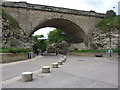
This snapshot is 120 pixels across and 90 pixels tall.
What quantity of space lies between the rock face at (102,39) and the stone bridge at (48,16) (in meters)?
1.61

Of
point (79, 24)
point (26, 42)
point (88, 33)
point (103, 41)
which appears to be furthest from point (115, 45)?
point (26, 42)

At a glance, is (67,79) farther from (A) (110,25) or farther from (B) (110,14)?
(B) (110,14)

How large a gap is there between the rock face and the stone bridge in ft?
5.29

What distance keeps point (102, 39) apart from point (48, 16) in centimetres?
1369

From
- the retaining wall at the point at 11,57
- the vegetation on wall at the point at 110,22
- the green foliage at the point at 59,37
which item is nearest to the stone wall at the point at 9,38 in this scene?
the retaining wall at the point at 11,57

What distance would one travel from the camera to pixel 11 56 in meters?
12.0

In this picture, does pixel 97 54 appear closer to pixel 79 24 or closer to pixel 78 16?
pixel 79 24

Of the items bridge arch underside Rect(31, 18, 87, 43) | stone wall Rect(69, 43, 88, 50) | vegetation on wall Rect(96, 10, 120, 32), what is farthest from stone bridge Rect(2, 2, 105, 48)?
vegetation on wall Rect(96, 10, 120, 32)

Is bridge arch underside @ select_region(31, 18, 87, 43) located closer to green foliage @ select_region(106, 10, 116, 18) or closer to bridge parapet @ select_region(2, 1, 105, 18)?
bridge parapet @ select_region(2, 1, 105, 18)

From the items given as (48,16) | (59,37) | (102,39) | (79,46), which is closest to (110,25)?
(102,39)

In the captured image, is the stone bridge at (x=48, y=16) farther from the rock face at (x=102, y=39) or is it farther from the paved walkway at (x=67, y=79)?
the paved walkway at (x=67, y=79)

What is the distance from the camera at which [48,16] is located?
22.6 metres

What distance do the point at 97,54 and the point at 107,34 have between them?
5.91m

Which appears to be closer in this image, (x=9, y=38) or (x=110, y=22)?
(x=9, y=38)
